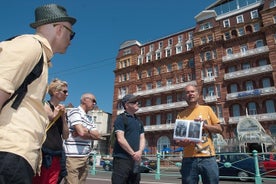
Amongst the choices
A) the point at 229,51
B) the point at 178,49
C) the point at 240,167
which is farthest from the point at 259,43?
the point at 240,167

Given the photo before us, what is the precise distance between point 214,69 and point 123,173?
100 feet

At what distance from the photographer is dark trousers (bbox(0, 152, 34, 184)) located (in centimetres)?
111

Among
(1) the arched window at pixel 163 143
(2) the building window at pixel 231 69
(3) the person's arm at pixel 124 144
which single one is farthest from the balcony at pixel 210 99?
(3) the person's arm at pixel 124 144

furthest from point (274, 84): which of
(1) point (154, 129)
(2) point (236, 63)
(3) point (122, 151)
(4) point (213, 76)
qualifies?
(3) point (122, 151)

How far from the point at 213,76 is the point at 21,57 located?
3196 centimetres

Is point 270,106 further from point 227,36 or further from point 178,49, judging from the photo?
point 178,49

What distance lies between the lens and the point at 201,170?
3244 mm

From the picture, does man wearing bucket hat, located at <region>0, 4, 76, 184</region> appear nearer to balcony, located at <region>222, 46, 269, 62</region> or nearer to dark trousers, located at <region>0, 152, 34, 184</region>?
dark trousers, located at <region>0, 152, 34, 184</region>

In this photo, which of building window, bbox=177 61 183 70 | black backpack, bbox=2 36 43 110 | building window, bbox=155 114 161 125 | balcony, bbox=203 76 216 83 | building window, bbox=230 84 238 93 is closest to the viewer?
black backpack, bbox=2 36 43 110

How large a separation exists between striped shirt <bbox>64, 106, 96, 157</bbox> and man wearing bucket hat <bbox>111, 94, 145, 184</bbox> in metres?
0.49

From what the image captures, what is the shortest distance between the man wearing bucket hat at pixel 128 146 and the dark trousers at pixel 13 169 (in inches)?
82.2

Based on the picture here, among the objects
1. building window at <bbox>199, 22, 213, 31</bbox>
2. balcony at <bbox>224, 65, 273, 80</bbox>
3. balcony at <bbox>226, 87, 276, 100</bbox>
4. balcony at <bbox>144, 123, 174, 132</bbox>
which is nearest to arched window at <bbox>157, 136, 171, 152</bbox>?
balcony at <bbox>144, 123, 174, 132</bbox>

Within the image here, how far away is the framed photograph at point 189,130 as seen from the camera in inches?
133

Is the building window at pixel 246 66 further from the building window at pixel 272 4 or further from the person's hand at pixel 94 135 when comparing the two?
the person's hand at pixel 94 135
